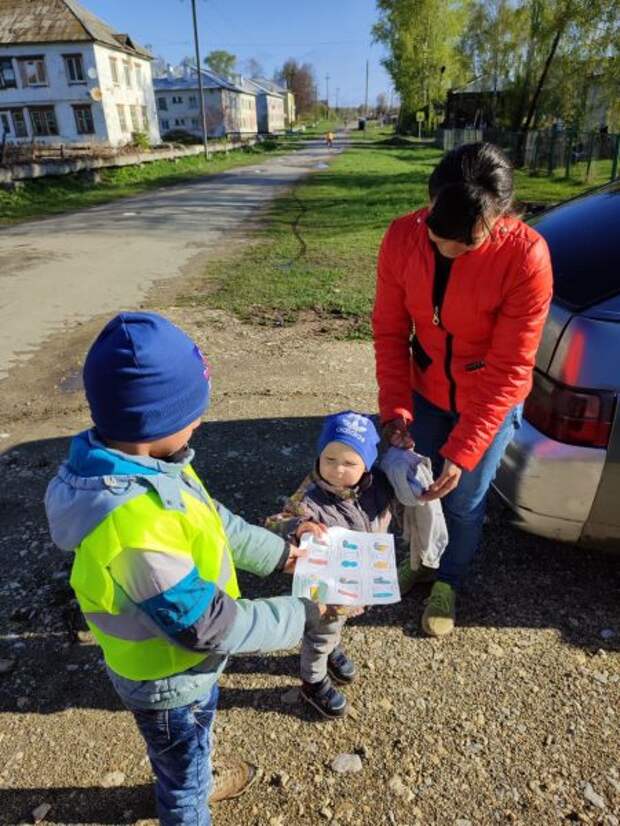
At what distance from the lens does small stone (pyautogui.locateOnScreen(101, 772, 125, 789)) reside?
204 centimetres

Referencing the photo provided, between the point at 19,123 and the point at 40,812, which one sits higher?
the point at 19,123

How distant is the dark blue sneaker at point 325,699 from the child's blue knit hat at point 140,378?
1.35 meters

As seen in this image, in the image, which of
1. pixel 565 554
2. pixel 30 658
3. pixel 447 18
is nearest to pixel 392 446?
pixel 565 554

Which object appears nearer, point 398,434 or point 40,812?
point 40,812

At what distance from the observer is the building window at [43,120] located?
4119cm

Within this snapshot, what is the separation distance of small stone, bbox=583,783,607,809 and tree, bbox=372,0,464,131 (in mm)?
53325

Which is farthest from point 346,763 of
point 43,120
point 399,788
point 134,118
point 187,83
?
point 187,83

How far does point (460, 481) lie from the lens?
2453 mm

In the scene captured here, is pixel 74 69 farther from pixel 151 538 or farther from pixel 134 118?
pixel 151 538

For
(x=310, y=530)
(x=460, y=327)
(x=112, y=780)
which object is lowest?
(x=112, y=780)

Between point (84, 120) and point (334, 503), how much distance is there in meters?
46.3

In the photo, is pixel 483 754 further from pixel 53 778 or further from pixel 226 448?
pixel 226 448

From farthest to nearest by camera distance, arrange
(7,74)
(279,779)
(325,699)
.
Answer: (7,74) < (325,699) < (279,779)

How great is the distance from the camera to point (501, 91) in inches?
1318
